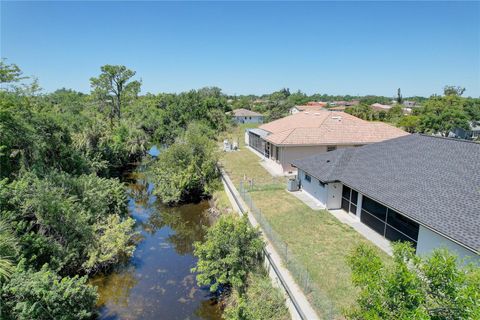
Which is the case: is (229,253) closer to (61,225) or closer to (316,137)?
(61,225)

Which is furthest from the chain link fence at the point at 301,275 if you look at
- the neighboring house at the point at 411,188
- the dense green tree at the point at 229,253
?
the neighboring house at the point at 411,188

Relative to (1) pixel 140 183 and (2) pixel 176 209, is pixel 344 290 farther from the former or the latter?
(1) pixel 140 183

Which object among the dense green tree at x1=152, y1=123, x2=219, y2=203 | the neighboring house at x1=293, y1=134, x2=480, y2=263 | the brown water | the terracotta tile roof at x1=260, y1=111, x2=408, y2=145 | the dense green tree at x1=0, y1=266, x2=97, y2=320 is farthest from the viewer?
the terracotta tile roof at x1=260, y1=111, x2=408, y2=145

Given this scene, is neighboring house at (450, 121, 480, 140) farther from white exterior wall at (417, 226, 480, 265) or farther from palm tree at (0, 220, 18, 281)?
palm tree at (0, 220, 18, 281)

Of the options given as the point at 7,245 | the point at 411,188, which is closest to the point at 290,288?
the point at 411,188

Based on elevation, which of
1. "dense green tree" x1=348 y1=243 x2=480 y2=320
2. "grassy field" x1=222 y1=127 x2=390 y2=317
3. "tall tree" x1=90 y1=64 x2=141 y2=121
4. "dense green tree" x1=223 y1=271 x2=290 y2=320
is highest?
"tall tree" x1=90 y1=64 x2=141 y2=121

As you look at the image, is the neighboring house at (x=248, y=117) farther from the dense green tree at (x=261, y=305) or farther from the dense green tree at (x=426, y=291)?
the dense green tree at (x=426, y=291)

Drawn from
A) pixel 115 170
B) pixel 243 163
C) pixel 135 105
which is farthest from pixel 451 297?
pixel 135 105

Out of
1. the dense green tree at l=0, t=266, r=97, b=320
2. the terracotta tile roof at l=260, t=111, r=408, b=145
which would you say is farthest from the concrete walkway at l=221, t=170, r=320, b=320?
the terracotta tile roof at l=260, t=111, r=408, b=145
